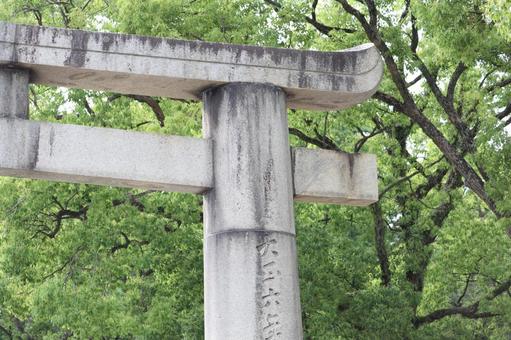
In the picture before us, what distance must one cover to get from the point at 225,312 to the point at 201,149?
122 cm

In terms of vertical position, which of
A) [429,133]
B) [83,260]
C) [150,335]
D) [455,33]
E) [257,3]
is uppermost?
[257,3]

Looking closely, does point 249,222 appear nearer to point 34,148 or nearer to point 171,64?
point 171,64

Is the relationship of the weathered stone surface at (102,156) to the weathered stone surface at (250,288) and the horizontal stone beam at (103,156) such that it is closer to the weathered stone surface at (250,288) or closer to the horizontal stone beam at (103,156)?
the horizontal stone beam at (103,156)

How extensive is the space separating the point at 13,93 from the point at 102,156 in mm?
799

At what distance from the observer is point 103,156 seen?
5910mm

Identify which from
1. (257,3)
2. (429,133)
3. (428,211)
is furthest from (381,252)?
(257,3)

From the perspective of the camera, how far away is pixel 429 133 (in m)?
12.0

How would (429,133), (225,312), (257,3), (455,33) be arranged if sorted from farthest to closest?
(257,3) → (429,133) → (455,33) → (225,312)

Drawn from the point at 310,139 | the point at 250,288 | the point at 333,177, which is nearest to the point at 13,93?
the point at 250,288

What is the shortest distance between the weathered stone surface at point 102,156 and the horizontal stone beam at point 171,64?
1.49 feet

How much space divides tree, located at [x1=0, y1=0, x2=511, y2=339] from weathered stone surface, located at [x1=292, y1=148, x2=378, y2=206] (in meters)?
5.11

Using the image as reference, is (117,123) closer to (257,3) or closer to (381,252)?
(257,3)

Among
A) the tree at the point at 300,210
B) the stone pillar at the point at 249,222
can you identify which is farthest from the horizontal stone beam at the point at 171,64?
the tree at the point at 300,210

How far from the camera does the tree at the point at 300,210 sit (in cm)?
1246
